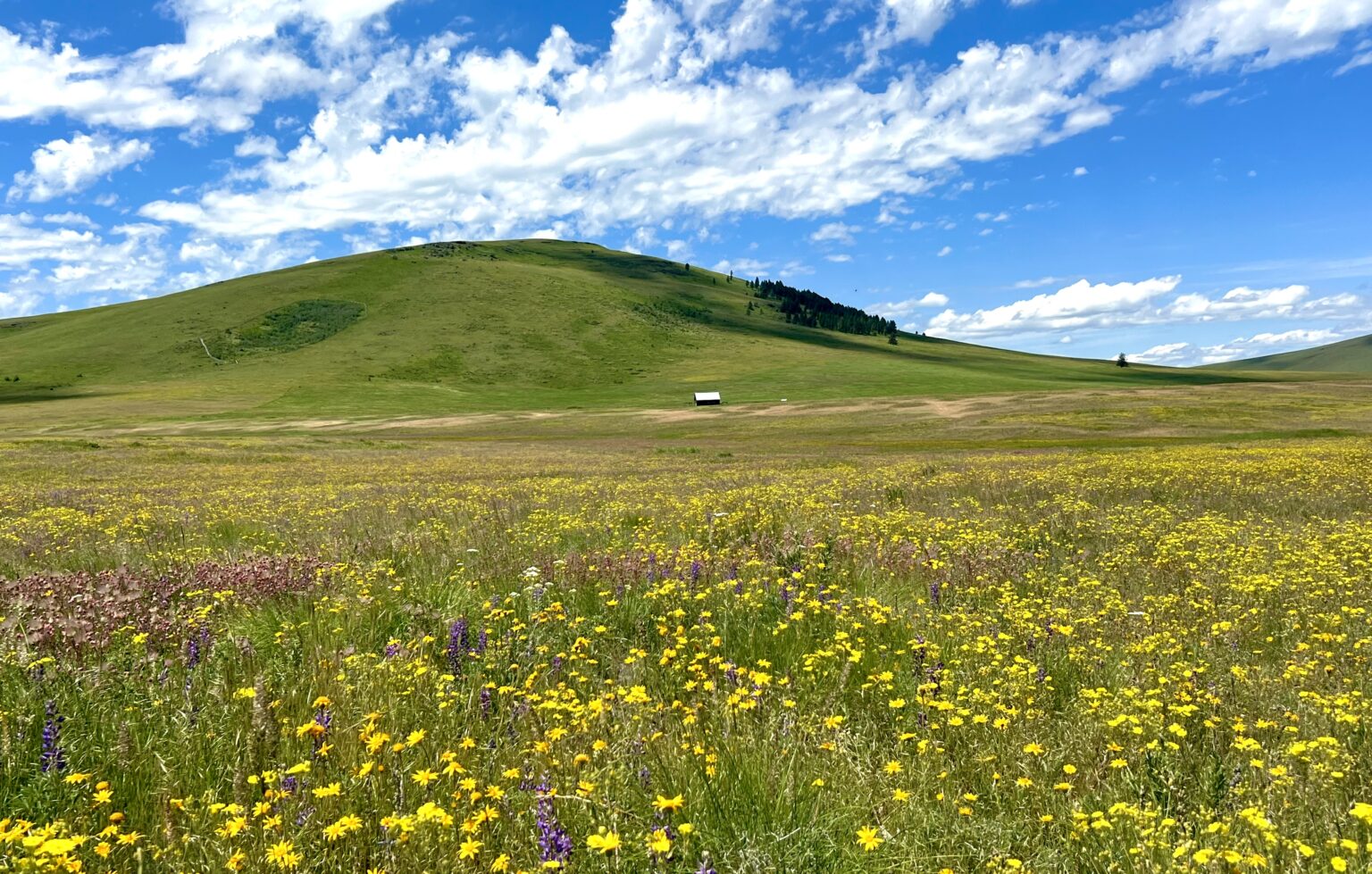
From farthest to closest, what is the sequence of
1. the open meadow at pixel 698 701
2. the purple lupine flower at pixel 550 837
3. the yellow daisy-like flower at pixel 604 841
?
the open meadow at pixel 698 701
the purple lupine flower at pixel 550 837
the yellow daisy-like flower at pixel 604 841

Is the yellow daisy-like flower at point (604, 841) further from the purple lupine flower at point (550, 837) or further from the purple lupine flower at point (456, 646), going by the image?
the purple lupine flower at point (456, 646)

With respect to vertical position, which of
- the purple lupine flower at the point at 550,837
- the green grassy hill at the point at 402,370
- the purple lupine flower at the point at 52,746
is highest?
the green grassy hill at the point at 402,370

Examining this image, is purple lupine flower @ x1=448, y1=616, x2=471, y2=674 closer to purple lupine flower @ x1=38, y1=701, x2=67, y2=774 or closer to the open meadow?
the open meadow

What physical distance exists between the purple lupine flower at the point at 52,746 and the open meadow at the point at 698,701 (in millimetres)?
29

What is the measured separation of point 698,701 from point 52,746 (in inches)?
147

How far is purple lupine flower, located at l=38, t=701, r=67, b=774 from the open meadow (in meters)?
0.03

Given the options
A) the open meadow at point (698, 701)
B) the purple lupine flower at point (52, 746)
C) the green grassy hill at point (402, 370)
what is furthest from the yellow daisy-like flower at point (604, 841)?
the green grassy hill at point (402, 370)

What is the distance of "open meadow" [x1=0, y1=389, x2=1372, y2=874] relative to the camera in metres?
3.46

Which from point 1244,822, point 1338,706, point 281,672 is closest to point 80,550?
point 281,672

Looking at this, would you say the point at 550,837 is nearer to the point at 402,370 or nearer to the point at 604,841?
the point at 604,841

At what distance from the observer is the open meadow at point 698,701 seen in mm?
3457

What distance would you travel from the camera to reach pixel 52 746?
13.3 ft

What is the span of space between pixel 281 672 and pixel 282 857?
9.74 ft

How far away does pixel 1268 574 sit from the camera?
8.17m
